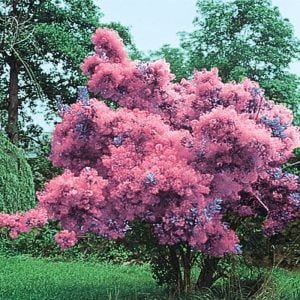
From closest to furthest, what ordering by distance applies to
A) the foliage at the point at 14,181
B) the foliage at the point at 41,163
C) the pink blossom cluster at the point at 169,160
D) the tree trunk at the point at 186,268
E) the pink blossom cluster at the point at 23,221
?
the pink blossom cluster at the point at 169,160 → the tree trunk at the point at 186,268 → the pink blossom cluster at the point at 23,221 → the foliage at the point at 14,181 → the foliage at the point at 41,163

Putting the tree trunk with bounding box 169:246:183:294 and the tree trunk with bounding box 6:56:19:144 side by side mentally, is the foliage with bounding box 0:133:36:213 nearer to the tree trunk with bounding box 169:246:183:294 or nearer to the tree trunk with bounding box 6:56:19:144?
the tree trunk with bounding box 6:56:19:144

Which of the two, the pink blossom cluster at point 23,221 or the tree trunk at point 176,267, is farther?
the pink blossom cluster at point 23,221

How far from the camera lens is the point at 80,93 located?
543 cm

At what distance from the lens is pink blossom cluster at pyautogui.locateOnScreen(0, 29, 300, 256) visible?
487cm

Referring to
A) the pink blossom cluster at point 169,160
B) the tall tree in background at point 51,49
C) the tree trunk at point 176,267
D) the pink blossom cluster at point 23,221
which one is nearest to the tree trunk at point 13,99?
the tall tree in background at point 51,49

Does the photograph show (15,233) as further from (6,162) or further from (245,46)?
(245,46)

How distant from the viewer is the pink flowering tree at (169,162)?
4.87m

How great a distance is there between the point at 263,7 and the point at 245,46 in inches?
43.6

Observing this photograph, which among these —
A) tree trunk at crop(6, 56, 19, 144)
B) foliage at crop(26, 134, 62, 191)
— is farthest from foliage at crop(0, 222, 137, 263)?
tree trunk at crop(6, 56, 19, 144)

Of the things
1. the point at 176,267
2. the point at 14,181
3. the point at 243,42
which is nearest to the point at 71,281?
the point at 176,267

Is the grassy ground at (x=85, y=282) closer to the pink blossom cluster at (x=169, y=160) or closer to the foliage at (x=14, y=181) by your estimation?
the pink blossom cluster at (x=169, y=160)

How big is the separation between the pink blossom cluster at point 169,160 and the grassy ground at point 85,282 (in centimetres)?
57

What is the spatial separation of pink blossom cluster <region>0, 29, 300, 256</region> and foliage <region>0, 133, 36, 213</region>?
4.89 m

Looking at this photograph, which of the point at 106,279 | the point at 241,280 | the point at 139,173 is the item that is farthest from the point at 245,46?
the point at 139,173
